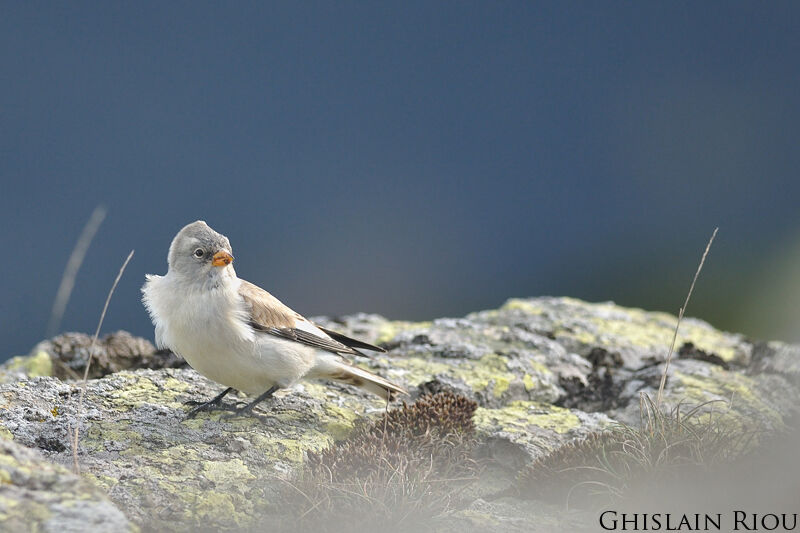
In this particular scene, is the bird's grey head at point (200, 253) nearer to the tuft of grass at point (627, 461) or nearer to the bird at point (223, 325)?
the bird at point (223, 325)

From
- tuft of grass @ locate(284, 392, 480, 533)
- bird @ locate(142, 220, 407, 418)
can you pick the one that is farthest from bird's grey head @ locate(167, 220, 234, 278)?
tuft of grass @ locate(284, 392, 480, 533)

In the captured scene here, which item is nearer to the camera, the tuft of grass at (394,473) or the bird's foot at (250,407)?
the tuft of grass at (394,473)

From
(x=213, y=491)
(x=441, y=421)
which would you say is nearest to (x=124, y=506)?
(x=213, y=491)

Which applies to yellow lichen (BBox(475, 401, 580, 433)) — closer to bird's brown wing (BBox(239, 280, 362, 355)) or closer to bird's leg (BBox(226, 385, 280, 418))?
bird's brown wing (BBox(239, 280, 362, 355))

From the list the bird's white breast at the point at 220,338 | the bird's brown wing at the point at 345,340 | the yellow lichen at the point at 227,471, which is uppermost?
the bird's brown wing at the point at 345,340

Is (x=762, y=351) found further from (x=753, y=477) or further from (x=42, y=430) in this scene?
(x=42, y=430)

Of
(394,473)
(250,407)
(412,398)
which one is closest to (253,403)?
(250,407)

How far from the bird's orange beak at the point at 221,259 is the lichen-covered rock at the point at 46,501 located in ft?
8.04

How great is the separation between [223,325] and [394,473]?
176 cm

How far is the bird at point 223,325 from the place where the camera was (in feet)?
19.8

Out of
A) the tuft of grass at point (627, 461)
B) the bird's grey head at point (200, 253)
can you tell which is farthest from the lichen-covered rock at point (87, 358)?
the tuft of grass at point (627, 461)

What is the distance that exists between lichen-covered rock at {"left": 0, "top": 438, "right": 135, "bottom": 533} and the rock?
32.0 inches

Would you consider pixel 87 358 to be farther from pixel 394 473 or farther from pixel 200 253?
pixel 394 473

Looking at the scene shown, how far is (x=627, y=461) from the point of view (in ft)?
17.9
